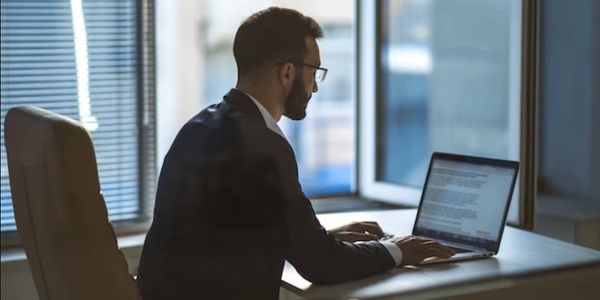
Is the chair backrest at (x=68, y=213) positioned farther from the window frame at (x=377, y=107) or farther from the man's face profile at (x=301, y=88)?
the window frame at (x=377, y=107)

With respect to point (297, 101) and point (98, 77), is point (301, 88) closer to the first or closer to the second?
point (297, 101)

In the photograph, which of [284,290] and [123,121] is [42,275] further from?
[123,121]

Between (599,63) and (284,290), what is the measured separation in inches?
64.5

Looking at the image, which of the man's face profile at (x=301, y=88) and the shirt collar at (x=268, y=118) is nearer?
the shirt collar at (x=268, y=118)

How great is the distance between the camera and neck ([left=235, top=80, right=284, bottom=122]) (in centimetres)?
195

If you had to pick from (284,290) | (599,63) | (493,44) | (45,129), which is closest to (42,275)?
(45,129)

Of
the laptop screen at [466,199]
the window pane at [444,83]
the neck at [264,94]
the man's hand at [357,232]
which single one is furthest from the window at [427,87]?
the neck at [264,94]

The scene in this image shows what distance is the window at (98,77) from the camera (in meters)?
2.77

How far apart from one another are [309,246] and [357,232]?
347mm

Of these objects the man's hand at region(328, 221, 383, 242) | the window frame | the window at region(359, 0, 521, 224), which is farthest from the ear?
the window at region(359, 0, 521, 224)

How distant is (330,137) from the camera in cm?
573

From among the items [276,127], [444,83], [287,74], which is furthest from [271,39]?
[444,83]

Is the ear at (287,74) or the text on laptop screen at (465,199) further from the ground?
the ear at (287,74)

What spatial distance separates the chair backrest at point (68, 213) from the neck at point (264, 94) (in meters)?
0.38
